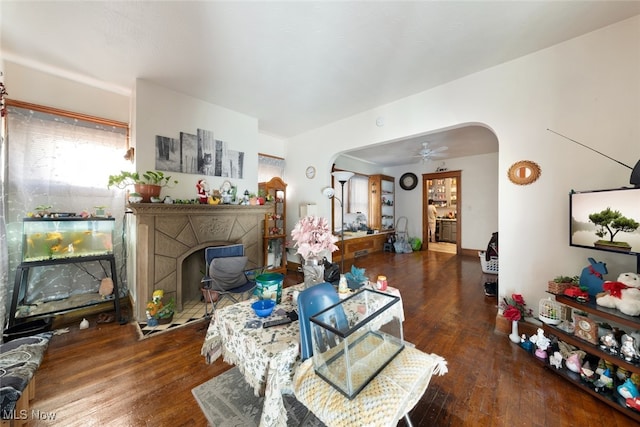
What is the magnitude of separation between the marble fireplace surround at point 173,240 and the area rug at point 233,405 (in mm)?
1517

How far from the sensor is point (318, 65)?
92.7 inches

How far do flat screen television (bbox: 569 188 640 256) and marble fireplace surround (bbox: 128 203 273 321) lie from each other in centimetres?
368

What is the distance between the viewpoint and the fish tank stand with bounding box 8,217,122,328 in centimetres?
224

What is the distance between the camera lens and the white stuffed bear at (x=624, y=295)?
1.43 m

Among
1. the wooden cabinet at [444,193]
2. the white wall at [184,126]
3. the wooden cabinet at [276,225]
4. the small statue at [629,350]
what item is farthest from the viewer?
the wooden cabinet at [444,193]

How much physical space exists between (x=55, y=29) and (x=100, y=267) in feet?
8.57

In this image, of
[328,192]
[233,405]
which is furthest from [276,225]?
[233,405]

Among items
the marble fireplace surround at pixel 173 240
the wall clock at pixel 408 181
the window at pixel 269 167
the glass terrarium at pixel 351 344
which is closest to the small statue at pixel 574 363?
the glass terrarium at pixel 351 344

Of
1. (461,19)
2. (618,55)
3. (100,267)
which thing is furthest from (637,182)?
(100,267)

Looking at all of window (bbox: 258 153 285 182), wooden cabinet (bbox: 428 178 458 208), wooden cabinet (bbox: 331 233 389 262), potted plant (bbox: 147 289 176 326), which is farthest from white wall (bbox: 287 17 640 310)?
wooden cabinet (bbox: 428 178 458 208)

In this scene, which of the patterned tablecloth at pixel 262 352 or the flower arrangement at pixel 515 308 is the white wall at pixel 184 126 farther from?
the flower arrangement at pixel 515 308

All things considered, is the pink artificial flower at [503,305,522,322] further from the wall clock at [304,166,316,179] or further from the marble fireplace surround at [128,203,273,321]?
the wall clock at [304,166,316,179]

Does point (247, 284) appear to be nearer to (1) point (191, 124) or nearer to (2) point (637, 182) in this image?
(1) point (191, 124)

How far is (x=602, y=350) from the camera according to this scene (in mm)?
1486
